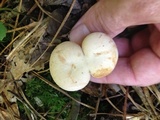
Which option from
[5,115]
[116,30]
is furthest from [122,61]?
[5,115]

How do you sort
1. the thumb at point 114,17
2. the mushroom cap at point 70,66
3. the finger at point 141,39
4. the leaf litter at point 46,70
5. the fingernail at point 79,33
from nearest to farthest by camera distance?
the thumb at point 114,17
the mushroom cap at point 70,66
the fingernail at point 79,33
the leaf litter at point 46,70
the finger at point 141,39

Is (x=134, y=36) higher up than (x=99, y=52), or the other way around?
(x=99, y=52)

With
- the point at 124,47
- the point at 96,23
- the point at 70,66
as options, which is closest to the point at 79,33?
the point at 96,23

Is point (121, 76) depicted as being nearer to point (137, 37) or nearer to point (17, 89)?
point (137, 37)

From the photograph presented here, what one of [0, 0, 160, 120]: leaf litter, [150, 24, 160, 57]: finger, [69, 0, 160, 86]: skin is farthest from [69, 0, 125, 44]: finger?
[150, 24, 160, 57]: finger

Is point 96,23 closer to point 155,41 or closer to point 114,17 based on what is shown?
point 114,17

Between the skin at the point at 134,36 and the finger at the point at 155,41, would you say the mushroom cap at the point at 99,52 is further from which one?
the finger at the point at 155,41

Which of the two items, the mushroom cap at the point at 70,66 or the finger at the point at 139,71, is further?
the finger at the point at 139,71

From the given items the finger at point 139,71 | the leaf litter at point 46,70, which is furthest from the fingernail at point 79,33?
the finger at point 139,71

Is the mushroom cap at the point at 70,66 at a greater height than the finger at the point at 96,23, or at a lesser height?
lesser
